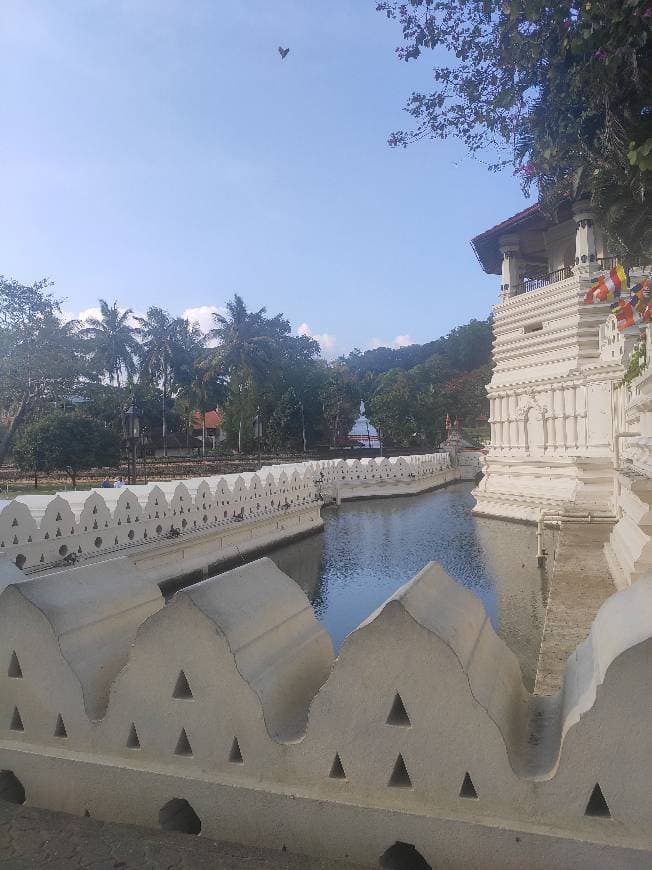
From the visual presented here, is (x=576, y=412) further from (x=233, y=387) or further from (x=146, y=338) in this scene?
(x=146, y=338)

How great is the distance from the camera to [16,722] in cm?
234

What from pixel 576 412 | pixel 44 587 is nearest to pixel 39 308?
pixel 576 412

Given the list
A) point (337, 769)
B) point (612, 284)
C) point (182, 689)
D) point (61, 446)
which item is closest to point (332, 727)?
point (337, 769)

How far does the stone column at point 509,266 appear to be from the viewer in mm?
24719

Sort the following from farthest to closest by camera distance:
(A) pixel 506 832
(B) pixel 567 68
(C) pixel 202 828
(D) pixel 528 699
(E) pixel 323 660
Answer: (B) pixel 567 68 < (E) pixel 323 660 < (D) pixel 528 699 < (C) pixel 202 828 < (A) pixel 506 832

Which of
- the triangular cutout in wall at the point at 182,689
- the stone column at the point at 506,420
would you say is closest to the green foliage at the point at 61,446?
the stone column at the point at 506,420

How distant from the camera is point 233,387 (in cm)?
5184

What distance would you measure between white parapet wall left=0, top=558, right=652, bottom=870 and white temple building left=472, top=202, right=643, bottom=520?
15.6 metres

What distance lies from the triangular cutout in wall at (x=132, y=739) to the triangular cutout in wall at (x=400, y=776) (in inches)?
34.4

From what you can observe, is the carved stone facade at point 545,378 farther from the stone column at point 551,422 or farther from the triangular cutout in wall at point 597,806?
the triangular cutout in wall at point 597,806

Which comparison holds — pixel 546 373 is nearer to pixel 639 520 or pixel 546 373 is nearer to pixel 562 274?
pixel 562 274

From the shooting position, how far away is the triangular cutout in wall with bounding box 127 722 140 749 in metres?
2.14

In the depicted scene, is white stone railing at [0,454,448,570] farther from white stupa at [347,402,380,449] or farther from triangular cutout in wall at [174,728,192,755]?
white stupa at [347,402,380,449]

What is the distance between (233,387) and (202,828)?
50.6 meters
